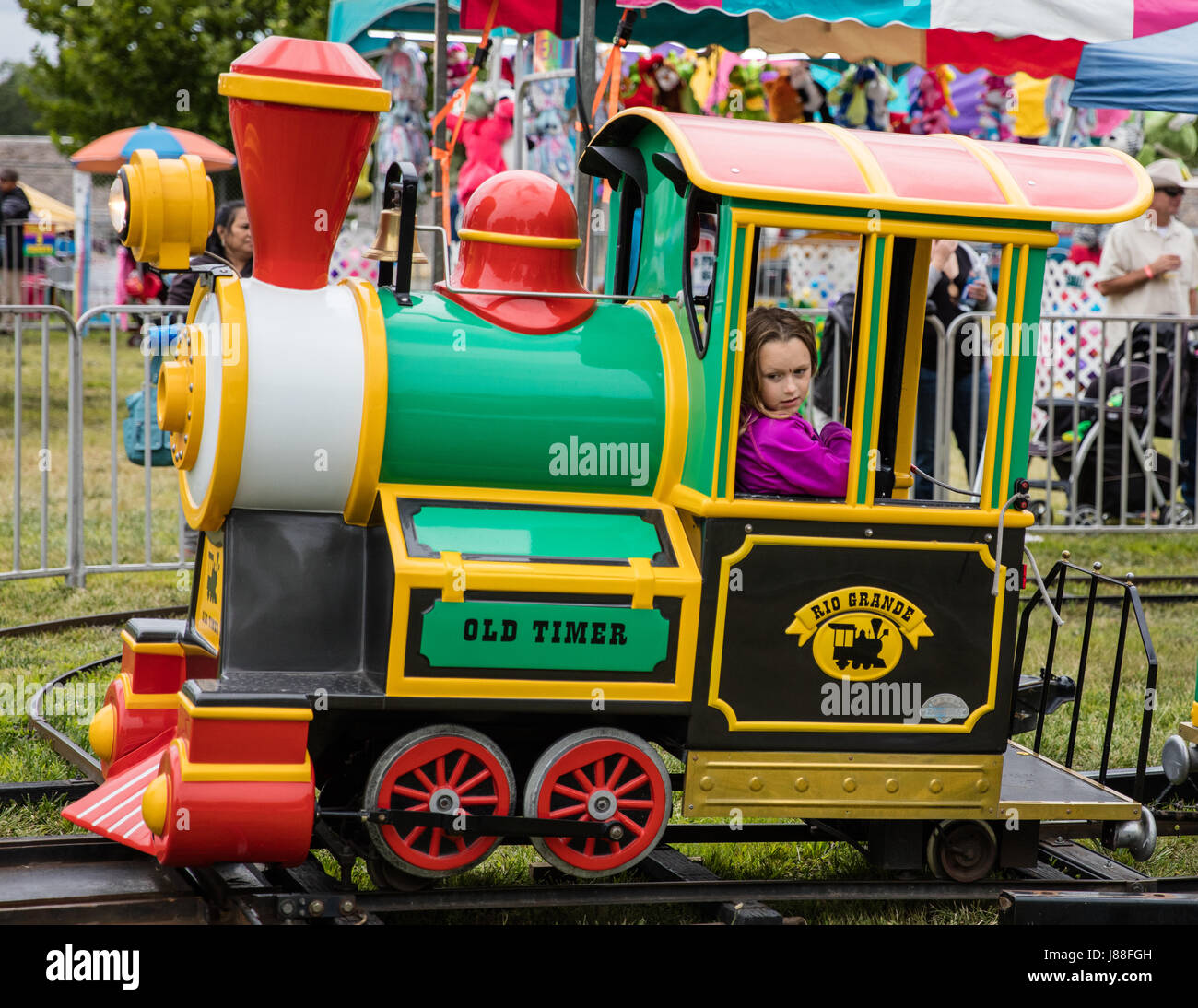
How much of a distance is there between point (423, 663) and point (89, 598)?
479 centimetres

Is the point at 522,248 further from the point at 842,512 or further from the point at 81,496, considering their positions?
the point at 81,496

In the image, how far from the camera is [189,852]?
3697 mm

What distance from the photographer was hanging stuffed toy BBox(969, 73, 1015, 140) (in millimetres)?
12273

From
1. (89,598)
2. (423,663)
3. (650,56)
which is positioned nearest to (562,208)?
(423,663)

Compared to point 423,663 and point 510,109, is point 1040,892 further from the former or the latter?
point 510,109

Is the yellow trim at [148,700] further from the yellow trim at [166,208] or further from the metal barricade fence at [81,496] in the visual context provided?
the metal barricade fence at [81,496]

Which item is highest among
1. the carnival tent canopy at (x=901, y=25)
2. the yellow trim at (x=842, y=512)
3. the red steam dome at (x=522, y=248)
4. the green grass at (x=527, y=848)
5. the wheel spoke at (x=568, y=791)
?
the carnival tent canopy at (x=901, y=25)

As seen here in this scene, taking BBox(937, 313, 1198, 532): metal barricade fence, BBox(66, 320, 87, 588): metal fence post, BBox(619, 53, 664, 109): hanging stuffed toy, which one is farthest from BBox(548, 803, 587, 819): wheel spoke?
BBox(619, 53, 664, 109): hanging stuffed toy

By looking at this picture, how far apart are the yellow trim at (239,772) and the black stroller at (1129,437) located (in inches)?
283

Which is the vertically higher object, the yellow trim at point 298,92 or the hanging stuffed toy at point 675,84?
the hanging stuffed toy at point 675,84

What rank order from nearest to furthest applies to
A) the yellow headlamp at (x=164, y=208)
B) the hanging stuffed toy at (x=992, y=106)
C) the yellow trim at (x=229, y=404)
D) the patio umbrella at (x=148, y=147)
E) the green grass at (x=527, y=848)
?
the yellow trim at (x=229, y=404) < the yellow headlamp at (x=164, y=208) < the green grass at (x=527, y=848) < the hanging stuffed toy at (x=992, y=106) < the patio umbrella at (x=148, y=147)

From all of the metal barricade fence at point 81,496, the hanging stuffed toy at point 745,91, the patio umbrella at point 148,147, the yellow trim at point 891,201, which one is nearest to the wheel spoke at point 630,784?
the yellow trim at point 891,201

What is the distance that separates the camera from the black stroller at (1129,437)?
9906mm

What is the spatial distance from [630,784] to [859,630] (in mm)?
738
